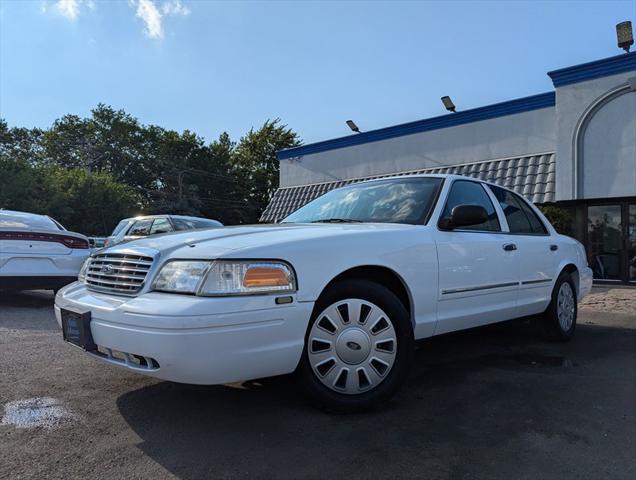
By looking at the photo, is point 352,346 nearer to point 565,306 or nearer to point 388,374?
point 388,374

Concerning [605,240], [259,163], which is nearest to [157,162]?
[259,163]

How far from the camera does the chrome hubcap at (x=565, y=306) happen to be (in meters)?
5.24

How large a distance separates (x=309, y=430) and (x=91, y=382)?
186 centimetres

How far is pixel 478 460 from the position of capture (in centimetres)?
248

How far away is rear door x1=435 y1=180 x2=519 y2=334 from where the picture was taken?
12.2ft

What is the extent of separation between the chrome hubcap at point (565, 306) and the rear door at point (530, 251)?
293 millimetres

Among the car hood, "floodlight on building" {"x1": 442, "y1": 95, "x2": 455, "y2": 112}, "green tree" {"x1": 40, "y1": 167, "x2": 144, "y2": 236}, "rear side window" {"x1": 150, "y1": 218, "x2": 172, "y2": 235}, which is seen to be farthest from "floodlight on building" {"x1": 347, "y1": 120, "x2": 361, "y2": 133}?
"green tree" {"x1": 40, "y1": 167, "x2": 144, "y2": 236}

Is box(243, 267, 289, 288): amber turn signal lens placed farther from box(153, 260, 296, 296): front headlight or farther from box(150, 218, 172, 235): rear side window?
box(150, 218, 172, 235): rear side window

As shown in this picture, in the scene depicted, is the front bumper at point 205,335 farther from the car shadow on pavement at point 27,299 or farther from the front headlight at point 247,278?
the car shadow on pavement at point 27,299

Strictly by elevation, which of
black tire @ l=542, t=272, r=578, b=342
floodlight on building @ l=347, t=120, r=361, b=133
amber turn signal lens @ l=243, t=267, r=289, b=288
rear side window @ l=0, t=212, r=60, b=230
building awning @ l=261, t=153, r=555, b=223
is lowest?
black tire @ l=542, t=272, r=578, b=342

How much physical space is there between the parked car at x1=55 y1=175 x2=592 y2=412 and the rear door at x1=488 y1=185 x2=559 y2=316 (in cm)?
41

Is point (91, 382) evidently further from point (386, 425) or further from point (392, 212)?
point (392, 212)

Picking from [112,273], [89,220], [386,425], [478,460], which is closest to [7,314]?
[112,273]

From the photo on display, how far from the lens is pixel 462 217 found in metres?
3.69
